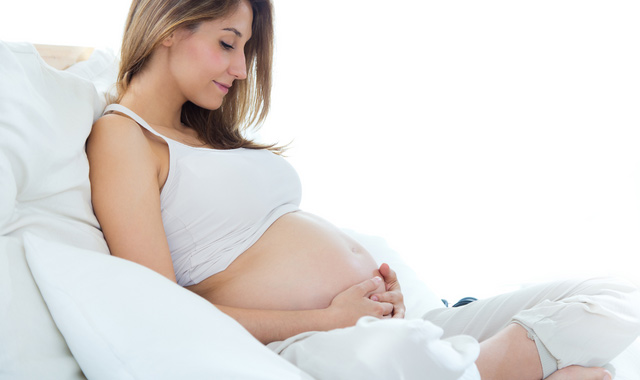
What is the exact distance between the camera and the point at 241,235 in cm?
117

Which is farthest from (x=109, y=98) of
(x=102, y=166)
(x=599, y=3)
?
(x=599, y=3)

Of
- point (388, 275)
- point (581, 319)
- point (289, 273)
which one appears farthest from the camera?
point (388, 275)

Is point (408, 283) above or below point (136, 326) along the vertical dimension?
below

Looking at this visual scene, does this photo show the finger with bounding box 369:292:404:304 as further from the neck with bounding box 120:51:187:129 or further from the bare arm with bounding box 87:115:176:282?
the neck with bounding box 120:51:187:129

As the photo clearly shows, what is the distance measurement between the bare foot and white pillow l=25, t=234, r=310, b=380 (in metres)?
0.57

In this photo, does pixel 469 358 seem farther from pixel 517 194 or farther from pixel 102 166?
pixel 517 194

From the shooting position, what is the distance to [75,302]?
0.69 metres

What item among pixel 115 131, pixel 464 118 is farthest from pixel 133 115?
pixel 464 118

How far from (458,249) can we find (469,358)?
189 centimetres

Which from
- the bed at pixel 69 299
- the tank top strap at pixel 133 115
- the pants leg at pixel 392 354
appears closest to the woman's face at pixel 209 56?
the tank top strap at pixel 133 115

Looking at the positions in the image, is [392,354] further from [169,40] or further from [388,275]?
[169,40]

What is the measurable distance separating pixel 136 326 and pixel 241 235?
1.69ft

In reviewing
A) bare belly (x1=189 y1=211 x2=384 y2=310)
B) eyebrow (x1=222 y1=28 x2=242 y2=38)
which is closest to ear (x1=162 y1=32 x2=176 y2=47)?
eyebrow (x1=222 y1=28 x2=242 y2=38)

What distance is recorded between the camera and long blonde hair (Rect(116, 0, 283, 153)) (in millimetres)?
1223
